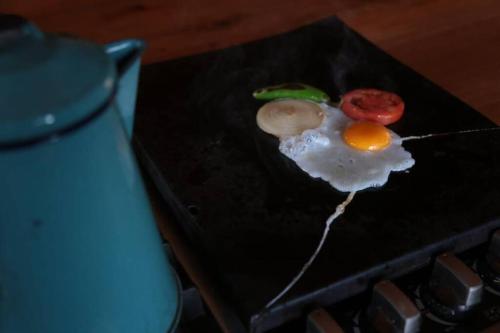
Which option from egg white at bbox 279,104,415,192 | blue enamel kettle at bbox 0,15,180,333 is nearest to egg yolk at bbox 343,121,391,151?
egg white at bbox 279,104,415,192

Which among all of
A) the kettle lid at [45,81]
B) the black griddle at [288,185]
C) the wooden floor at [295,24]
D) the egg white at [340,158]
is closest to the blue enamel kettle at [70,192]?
the kettle lid at [45,81]

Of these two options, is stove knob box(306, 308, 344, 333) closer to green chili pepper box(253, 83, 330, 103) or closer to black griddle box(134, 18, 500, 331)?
black griddle box(134, 18, 500, 331)

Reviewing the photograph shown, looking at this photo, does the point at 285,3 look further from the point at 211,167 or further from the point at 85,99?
the point at 85,99

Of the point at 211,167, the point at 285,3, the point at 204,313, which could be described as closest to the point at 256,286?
the point at 204,313

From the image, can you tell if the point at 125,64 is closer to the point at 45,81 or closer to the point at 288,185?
the point at 45,81

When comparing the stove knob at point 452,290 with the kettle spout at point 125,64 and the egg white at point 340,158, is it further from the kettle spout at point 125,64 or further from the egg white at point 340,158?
the kettle spout at point 125,64

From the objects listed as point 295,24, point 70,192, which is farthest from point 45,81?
point 295,24
